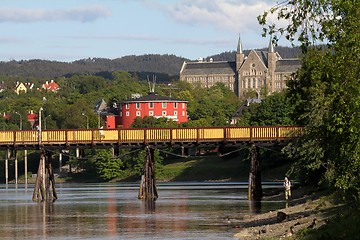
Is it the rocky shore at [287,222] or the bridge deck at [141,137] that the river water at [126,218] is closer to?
the rocky shore at [287,222]

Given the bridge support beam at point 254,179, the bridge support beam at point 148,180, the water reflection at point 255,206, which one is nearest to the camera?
the water reflection at point 255,206

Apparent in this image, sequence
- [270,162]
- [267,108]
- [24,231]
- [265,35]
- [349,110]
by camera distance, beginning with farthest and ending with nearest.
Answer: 1. [267,108]
2. [270,162]
3. [24,231]
4. [349,110]
5. [265,35]

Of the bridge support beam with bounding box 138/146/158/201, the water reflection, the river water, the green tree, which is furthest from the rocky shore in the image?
the green tree

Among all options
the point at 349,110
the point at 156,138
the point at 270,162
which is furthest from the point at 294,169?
the point at 270,162

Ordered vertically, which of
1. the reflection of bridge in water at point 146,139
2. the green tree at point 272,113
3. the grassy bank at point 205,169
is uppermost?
the green tree at point 272,113

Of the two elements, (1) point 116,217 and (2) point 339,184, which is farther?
(1) point 116,217

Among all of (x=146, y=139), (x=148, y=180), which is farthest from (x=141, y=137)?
(x=148, y=180)

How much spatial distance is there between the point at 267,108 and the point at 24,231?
101418 millimetres

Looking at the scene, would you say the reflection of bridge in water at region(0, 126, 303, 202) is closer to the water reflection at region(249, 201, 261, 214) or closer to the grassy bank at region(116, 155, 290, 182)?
the water reflection at region(249, 201, 261, 214)

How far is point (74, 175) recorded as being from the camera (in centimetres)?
16938

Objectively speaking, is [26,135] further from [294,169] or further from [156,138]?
[294,169]

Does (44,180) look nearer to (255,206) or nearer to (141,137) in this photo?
(141,137)

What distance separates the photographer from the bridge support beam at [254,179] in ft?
260

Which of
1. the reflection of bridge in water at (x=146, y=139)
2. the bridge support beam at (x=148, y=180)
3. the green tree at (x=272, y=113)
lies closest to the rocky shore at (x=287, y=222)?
the reflection of bridge in water at (x=146, y=139)
